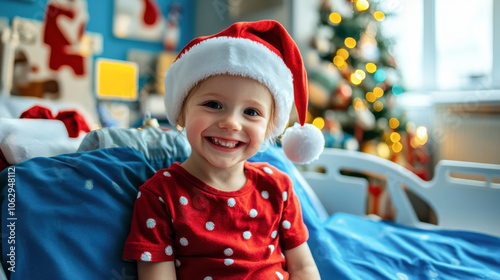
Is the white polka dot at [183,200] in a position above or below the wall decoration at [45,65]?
below

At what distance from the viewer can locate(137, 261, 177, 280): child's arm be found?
23.6 inches

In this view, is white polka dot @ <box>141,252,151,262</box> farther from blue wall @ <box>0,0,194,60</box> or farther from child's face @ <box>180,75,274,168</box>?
blue wall @ <box>0,0,194,60</box>

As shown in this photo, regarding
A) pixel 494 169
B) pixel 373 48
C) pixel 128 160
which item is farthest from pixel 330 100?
pixel 128 160

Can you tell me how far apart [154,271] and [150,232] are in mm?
62

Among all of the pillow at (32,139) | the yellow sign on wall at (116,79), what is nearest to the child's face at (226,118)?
the pillow at (32,139)

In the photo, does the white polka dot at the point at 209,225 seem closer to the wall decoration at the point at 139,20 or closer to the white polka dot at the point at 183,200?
the white polka dot at the point at 183,200

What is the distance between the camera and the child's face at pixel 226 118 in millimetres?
640

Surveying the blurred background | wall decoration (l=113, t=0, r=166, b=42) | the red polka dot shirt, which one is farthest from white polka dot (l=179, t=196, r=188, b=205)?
wall decoration (l=113, t=0, r=166, b=42)

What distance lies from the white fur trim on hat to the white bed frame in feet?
2.33

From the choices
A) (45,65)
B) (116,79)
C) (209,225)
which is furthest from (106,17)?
(209,225)

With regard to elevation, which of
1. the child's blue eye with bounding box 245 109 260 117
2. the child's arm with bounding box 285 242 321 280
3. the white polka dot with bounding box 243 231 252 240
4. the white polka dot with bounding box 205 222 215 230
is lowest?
the child's arm with bounding box 285 242 321 280

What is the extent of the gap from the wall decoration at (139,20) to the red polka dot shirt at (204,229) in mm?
3080

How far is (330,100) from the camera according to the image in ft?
8.00

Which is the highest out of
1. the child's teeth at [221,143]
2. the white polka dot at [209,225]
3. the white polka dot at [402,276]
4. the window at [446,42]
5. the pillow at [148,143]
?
the window at [446,42]
